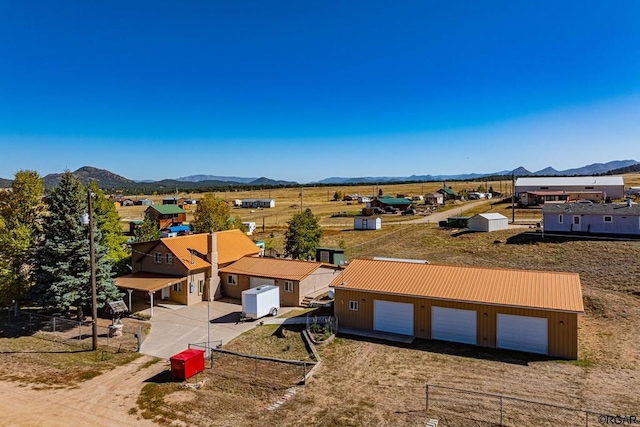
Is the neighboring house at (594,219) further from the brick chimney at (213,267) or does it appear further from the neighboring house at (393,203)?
the neighboring house at (393,203)

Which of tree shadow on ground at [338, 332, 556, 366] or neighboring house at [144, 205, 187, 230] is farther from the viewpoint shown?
neighboring house at [144, 205, 187, 230]

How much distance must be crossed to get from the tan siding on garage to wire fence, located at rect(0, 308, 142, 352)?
40.4 ft

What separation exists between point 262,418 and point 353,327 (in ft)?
39.6

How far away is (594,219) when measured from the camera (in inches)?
1946

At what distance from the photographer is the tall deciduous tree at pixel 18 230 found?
94.5ft

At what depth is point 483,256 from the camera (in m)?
46.1

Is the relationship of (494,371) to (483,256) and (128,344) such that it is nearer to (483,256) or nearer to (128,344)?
(128,344)

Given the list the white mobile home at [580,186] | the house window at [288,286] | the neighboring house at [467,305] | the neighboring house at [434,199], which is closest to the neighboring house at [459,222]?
the white mobile home at [580,186]

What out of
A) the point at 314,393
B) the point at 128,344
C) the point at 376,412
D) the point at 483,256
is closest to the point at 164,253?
the point at 128,344

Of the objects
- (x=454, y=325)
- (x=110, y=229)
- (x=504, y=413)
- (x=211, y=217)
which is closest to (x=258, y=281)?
(x=110, y=229)

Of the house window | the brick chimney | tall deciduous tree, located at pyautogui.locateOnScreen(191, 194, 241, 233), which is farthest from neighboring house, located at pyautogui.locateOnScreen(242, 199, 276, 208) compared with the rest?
the house window

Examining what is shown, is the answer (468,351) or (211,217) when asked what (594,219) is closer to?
(468,351)

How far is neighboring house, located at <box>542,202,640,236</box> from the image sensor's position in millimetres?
47281

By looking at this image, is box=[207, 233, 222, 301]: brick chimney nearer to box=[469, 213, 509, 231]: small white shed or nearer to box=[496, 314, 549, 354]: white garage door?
box=[496, 314, 549, 354]: white garage door
